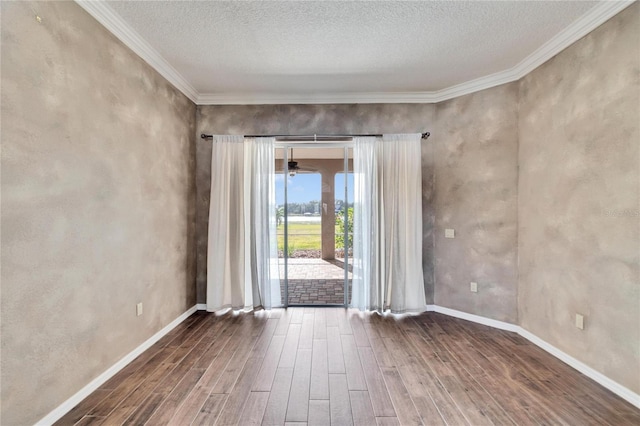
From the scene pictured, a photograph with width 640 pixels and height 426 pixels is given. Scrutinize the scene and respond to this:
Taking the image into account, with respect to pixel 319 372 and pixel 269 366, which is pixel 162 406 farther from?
pixel 319 372

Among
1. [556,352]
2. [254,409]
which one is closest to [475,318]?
[556,352]

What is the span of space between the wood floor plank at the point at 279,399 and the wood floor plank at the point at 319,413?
7.0 inches

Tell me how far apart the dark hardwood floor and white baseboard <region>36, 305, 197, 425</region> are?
41 mm

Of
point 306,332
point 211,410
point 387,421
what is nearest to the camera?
point 387,421

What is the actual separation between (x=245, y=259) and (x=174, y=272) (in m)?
0.84

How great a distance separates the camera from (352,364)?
244cm

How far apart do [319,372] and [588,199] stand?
2.64 meters

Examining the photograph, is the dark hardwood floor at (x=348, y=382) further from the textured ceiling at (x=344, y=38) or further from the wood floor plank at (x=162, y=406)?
the textured ceiling at (x=344, y=38)

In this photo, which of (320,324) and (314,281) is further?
(314,281)

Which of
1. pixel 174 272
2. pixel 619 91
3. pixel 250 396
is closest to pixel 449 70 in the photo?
pixel 619 91

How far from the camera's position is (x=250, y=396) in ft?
6.64

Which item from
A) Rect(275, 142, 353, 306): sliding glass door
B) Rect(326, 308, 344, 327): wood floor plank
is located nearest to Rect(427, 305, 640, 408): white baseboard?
Rect(326, 308, 344, 327): wood floor plank

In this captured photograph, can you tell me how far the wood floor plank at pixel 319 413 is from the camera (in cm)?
178

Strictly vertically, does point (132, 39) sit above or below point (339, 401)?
above
